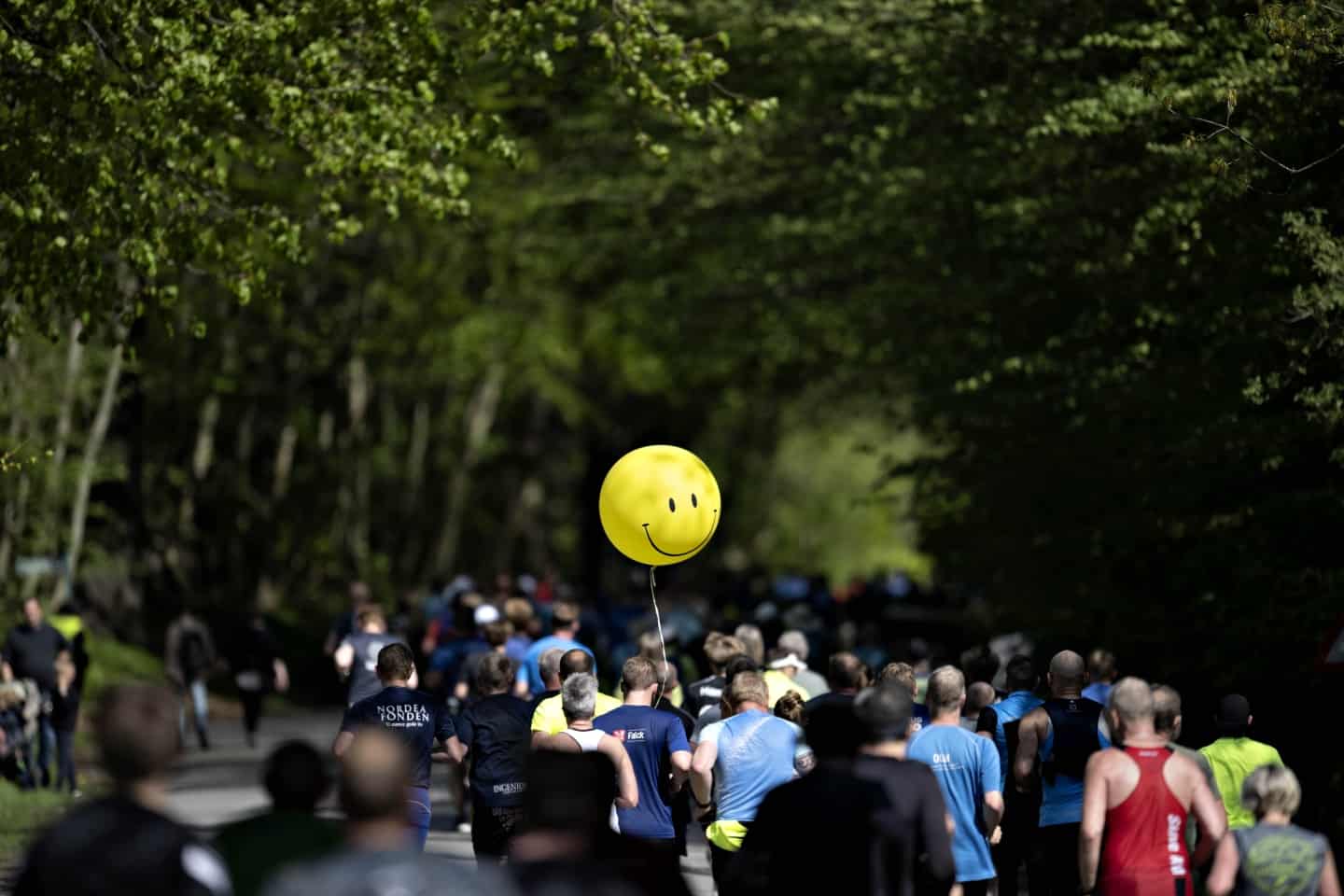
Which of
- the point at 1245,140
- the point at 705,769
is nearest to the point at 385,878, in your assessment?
the point at 705,769

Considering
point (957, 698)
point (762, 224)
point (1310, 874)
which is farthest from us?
point (762, 224)

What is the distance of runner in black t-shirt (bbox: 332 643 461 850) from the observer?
11547mm

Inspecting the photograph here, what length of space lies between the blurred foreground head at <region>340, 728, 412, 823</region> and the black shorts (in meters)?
5.79

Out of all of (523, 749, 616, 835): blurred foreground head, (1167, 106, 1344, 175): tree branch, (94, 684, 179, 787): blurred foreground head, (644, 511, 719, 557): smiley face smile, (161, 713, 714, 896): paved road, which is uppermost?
(1167, 106, 1344, 175): tree branch

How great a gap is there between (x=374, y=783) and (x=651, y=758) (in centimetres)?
512

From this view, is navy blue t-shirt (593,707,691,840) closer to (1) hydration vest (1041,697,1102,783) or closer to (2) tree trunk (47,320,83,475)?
(1) hydration vest (1041,697,1102,783)

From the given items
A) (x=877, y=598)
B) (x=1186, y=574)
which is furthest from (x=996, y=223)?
(x=877, y=598)

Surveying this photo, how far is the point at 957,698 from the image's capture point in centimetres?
988

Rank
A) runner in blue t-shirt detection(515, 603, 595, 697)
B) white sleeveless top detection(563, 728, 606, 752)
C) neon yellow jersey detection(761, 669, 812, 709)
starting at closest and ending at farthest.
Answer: white sleeveless top detection(563, 728, 606, 752) → neon yellow jersey detection(761, 669, 812, 709) → runner in blue t-shirt detection(515, 603, 595, 697)

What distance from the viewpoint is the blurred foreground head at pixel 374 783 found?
19.7 ft

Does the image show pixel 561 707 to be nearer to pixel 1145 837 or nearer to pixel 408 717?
pixel 408 717

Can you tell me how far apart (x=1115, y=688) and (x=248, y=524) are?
32425 mm

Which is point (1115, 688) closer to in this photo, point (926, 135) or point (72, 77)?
point (72, 77)

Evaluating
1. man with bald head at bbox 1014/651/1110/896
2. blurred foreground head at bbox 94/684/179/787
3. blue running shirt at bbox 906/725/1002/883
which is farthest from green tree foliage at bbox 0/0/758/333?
blurred foreground head at bbox 94/684/179/787
